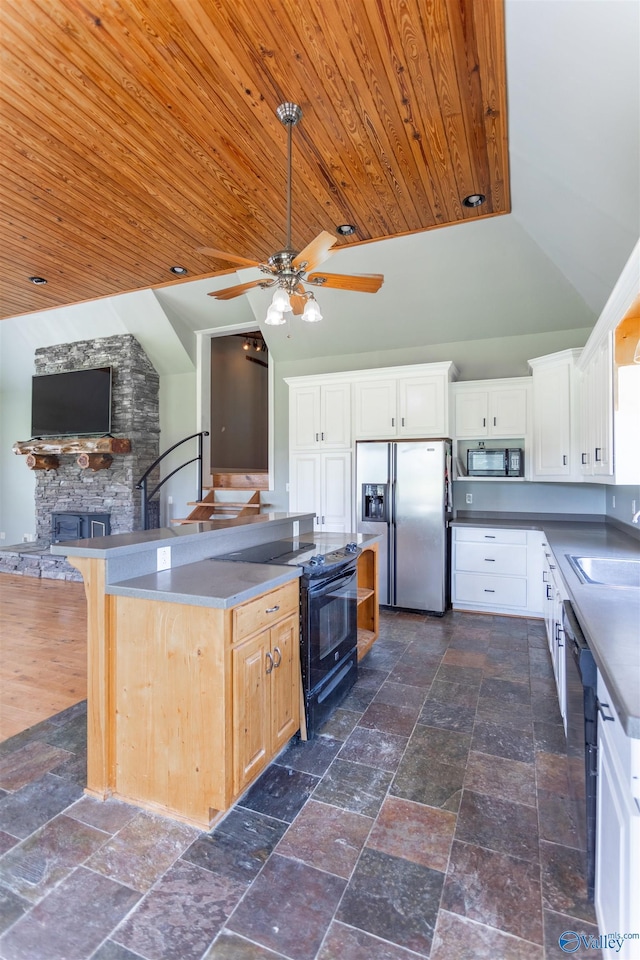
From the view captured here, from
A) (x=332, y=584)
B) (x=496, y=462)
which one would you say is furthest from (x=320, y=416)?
(x=332, y=584)

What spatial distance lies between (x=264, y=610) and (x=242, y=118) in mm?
2716

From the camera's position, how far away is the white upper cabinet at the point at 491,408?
15.2 ft

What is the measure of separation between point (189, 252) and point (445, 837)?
478cm

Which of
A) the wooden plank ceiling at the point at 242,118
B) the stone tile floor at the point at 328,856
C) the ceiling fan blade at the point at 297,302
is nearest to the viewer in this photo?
the stone tile floor at the point at 328,856

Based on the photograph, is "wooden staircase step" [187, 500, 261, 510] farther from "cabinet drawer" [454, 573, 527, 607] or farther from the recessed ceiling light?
the recessed ceiling light

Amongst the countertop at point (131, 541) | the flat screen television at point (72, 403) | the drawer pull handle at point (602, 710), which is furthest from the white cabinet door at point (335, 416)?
the drawer pull handle at point (602, 710)

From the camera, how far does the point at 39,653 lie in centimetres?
370

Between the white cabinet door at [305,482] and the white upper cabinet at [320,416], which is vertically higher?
the white upper cabinet at [320,416]

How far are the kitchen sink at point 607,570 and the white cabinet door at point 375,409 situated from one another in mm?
2450

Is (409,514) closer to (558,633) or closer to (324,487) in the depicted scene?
(324,487)

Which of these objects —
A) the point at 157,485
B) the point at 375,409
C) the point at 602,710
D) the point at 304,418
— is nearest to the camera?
the point at 602,710

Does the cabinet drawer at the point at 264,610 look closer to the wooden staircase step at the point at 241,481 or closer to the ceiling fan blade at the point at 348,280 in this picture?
the ceiling fan blade at the point at 348,280

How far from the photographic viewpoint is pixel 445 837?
5.90ft

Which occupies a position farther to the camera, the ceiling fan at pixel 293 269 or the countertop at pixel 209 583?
the ceiling fan at pixel 293 269
